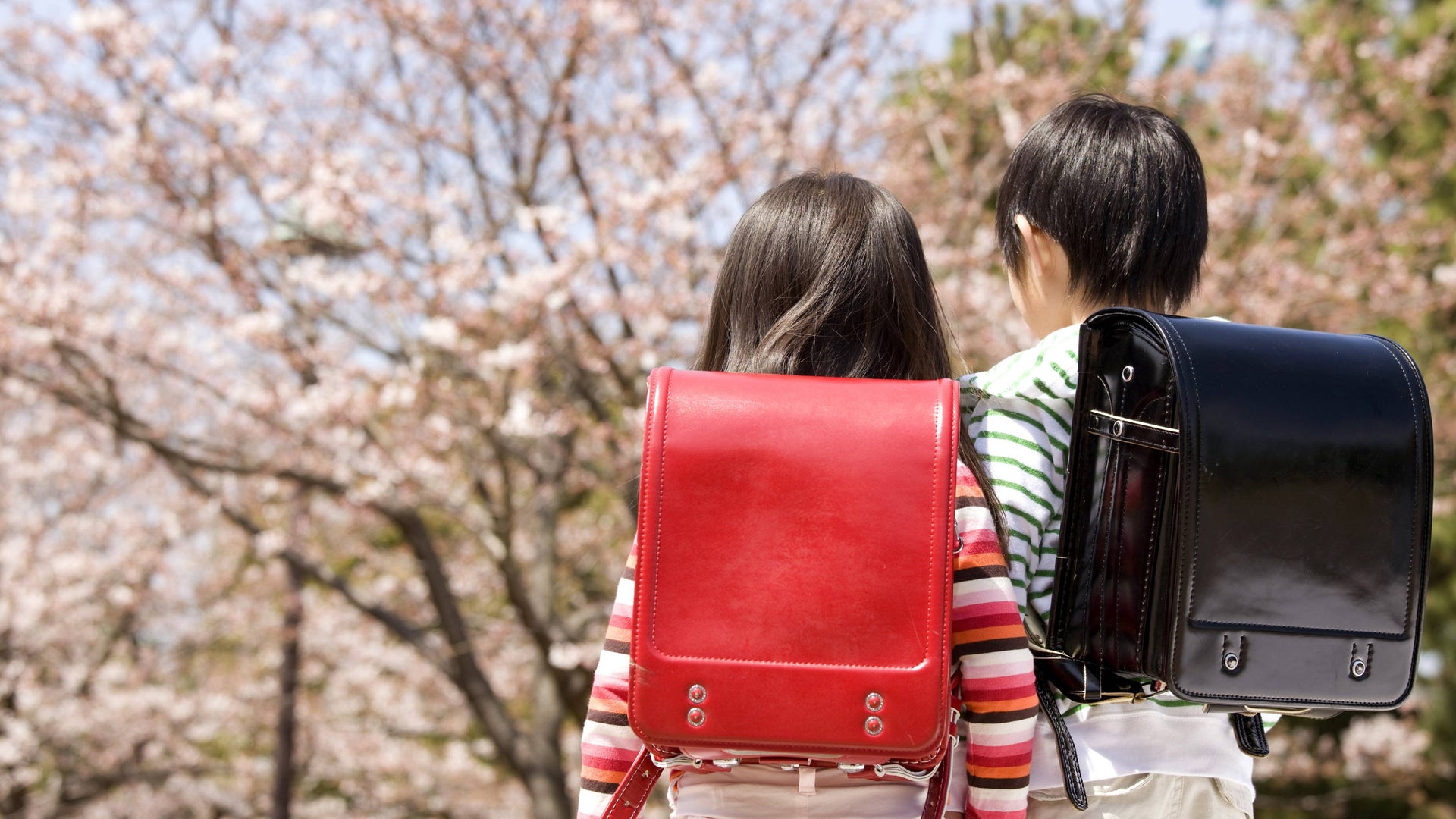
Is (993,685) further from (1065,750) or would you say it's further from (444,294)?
(444,294)

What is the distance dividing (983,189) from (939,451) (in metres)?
4.43

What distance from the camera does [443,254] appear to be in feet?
16.7

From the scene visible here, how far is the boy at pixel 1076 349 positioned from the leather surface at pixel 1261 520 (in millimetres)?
109

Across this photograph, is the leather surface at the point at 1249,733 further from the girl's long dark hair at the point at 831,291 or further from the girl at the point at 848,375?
the girl's long dark hair at the point at 831,291

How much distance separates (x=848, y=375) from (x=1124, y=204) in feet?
1.47

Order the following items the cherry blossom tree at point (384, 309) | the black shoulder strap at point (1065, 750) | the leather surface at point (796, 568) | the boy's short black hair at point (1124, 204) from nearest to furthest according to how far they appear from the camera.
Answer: the leather surface at point (796, 568) → the black shoulder strap at point (1065, 750) → the boy's short black hair at point (1124, 204) → the cherry blossom tree at point (384, 309)

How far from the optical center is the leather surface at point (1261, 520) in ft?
3.76

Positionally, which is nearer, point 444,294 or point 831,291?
point 831,291

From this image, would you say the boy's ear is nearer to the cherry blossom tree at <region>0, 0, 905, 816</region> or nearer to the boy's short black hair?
the boy's short black hair

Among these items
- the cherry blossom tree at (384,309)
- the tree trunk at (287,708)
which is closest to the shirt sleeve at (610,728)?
the cherry blossom tree at (384,309)

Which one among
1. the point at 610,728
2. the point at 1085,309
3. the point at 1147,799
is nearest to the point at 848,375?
the point at 1085,309

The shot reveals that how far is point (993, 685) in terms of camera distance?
47.4 inches

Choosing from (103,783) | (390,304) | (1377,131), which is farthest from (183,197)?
(1377,131)

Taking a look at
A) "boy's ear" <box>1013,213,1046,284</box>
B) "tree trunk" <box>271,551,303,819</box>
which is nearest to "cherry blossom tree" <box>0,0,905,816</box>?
"tree trunk" <box>271,551,303,819</box>
